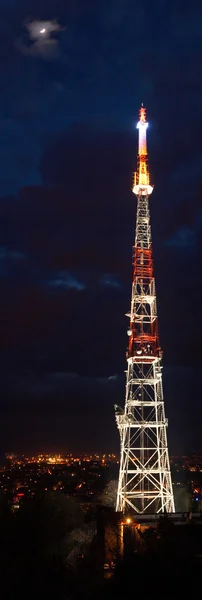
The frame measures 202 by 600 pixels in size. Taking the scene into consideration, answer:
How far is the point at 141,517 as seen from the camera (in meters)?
38.2

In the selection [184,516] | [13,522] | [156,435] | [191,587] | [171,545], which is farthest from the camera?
[156,435]

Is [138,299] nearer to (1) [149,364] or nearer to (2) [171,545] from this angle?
(1) [149,364]

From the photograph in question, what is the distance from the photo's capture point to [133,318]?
43.1m

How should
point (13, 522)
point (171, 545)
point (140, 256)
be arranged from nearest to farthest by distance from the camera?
1. point (171, 545)
2. point (13, 522)
3. point (140, 256)

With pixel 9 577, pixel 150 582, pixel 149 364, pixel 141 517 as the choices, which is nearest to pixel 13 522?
pixel 141 517

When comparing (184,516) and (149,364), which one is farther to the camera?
(149,364)

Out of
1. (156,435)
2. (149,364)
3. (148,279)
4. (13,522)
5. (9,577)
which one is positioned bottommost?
→ (9,577)

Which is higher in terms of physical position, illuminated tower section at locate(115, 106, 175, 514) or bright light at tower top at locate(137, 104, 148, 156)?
bright light at tower top at locate(137, 104, 148, 156)

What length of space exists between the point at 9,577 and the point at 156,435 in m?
20.8

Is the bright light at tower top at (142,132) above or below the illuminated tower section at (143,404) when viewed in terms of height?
above

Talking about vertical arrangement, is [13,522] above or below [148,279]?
below

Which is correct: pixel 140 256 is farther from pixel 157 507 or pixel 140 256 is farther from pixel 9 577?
pixel 9 577

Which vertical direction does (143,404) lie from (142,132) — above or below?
below

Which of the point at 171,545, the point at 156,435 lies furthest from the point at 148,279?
the point at 171,545
